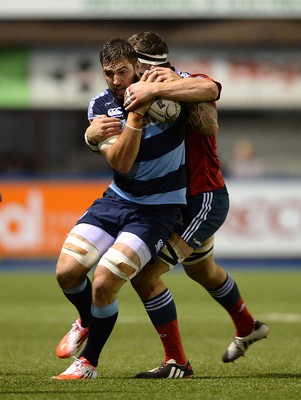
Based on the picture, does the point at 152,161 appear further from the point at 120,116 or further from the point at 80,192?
the point at 80,192

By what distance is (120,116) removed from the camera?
23.7 feet

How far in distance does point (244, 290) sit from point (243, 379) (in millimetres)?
7960

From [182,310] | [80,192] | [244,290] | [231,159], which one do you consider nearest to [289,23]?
[231,159]

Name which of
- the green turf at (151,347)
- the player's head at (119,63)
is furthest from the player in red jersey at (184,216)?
the green turf at (151,347)

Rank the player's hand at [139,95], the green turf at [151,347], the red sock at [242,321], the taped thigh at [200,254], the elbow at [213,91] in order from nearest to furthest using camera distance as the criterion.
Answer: the green turf at [151,347], the player's hand at [139,95], the elbow at [213,91], the taped thigh at [200,254], the red sock at [242,321]

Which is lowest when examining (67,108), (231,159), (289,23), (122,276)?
(231,159)

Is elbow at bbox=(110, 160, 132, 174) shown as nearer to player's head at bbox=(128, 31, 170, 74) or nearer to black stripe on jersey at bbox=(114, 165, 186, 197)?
black stripe on jersey at bbox=(114, 165, 186, 197)

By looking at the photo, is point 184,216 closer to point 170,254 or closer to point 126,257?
point 170,254

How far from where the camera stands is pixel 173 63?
21688 millimetres

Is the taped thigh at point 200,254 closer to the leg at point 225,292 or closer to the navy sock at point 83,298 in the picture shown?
the leg at point 225,292

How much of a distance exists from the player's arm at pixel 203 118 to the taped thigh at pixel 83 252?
39.8 inches

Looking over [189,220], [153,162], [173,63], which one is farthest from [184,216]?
[173,63]

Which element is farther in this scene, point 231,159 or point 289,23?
point 231,159

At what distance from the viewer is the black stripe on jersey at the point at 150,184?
23.9ft
